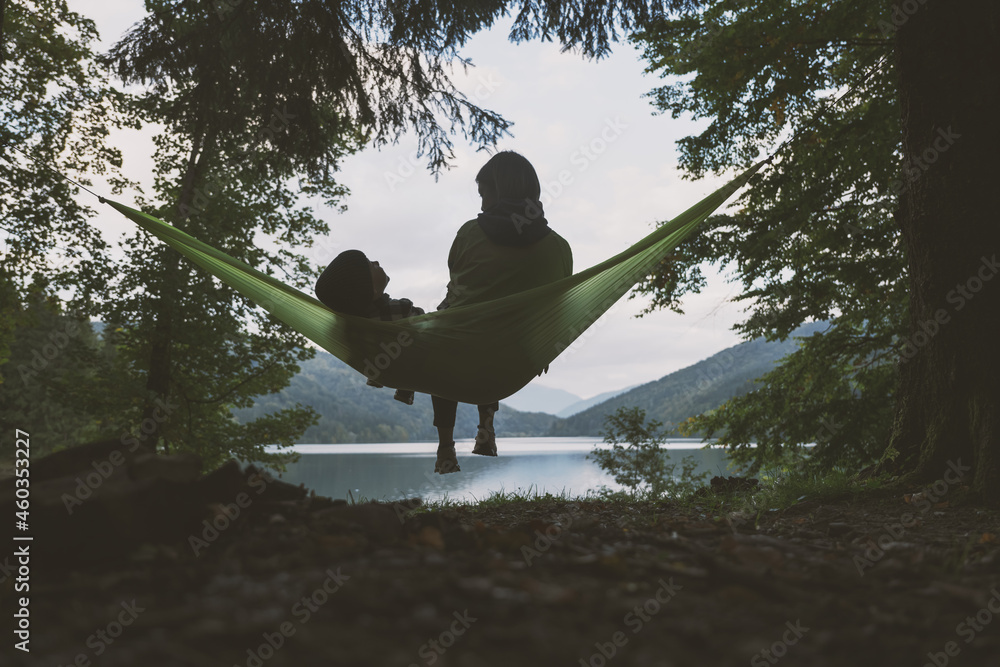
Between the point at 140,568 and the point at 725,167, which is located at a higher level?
the point at 725,167

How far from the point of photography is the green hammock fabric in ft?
6.74

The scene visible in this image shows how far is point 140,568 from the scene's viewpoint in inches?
37.0

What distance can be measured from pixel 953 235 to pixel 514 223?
1.59m

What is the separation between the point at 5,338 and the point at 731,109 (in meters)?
9.43

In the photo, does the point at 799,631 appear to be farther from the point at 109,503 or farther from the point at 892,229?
the point at 892,229

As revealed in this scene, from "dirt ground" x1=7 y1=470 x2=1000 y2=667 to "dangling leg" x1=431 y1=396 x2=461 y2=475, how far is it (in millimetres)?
1128

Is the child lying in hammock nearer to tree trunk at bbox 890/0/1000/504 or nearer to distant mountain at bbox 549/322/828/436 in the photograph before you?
tree trunk at bbox 890/0/1000/504

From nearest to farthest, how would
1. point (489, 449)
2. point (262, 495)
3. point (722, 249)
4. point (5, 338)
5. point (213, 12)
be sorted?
point (262, 495)
point (489, 449)
point (213, 12)
point (722, 249)
point (5, 338)

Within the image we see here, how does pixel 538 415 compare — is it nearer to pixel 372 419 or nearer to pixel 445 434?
pixel 372 419

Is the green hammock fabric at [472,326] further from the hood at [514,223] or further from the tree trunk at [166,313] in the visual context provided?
the tree trunk at [166,313]

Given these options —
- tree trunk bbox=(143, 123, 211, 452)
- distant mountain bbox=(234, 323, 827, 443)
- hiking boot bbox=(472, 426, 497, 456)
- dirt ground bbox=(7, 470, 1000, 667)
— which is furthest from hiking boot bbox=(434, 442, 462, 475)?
distant mountain bbox=(234, 323, 827, 443)

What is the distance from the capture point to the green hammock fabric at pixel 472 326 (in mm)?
2055

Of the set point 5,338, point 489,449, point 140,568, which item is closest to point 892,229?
point 489,449

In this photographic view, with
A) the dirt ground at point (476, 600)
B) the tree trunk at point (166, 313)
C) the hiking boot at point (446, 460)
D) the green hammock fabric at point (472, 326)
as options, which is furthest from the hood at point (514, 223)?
the tree trunk at point (166, 313)
